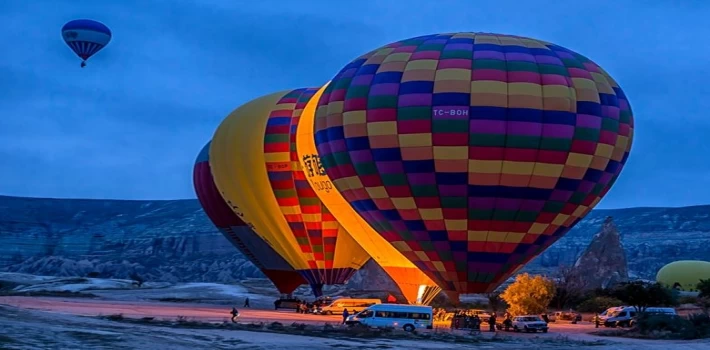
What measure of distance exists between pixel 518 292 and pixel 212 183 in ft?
55.9

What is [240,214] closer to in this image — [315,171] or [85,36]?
[315,171]

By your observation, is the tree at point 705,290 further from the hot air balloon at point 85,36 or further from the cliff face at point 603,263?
the hot air balloon at point 85,36

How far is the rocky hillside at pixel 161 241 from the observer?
128000 mm

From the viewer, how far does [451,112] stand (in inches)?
1300

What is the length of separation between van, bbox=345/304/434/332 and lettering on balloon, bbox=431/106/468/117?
21.8 feet

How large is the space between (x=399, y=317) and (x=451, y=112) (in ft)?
23.6

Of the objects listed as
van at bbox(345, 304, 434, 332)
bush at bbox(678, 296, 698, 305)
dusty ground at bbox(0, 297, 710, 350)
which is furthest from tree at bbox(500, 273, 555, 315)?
dusty ground at bbox(0, 297, 710, 350)

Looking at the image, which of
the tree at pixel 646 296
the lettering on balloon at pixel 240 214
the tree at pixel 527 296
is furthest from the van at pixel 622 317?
the lettering on balloon at pixel 240 214

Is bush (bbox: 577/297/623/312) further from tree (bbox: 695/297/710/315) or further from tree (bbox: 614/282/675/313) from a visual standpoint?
tree (bbox: 695/297/710/315)

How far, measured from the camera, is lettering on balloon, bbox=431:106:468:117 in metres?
33.0

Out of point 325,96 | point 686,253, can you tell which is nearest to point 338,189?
point 325,96

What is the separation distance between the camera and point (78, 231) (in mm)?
182125

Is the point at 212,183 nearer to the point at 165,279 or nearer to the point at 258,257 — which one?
the point at 258,257

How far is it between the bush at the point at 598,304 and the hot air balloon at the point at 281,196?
12349 millimetres
